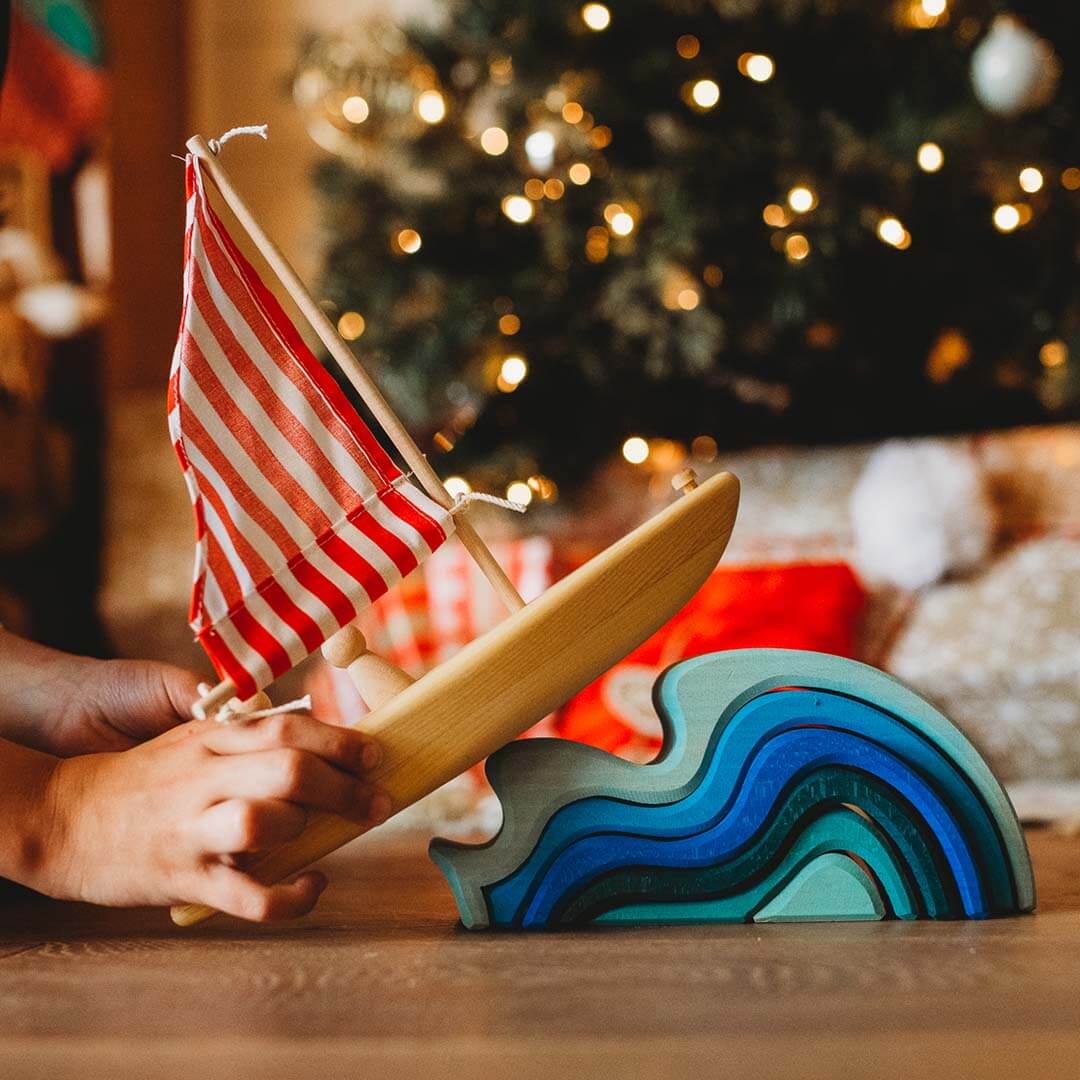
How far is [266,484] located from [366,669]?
0.10 m

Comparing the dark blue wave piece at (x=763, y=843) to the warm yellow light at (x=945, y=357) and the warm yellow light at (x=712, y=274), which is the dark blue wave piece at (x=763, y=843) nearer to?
the warm yellow light at (x=712, y=274)

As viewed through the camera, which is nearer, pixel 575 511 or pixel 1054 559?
pixel 1054 559

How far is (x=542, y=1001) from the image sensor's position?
1.29 feet

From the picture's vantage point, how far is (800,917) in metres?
0.56

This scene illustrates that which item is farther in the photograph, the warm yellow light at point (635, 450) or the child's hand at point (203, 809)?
the warm yellow light at point (635, 450)

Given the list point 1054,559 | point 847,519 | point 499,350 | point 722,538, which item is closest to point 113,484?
point 499,350

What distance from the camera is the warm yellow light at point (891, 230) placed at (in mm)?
1539

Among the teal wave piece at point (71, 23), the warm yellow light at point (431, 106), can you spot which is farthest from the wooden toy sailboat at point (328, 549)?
the teal wave piece at point (71, 23)

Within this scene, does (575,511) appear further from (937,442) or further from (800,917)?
(800,917)

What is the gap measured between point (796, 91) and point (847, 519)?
0.60 meters

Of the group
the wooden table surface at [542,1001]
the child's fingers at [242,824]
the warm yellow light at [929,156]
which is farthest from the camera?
the warm yellow light at [929,156]

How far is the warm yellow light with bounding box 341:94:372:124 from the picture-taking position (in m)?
1.76

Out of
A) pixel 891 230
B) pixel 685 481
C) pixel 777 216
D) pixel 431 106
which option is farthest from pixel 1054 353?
pixel 685 481

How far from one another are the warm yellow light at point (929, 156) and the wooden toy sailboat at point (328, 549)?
1126 mm
